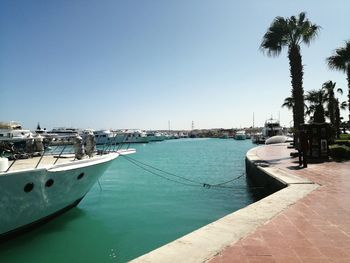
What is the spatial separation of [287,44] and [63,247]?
20020mm

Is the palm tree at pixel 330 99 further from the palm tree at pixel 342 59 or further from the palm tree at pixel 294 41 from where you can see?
the palm tree at pixel 294 41

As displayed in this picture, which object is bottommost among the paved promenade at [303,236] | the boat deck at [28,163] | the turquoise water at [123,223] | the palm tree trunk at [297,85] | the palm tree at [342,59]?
the turquoise water at [123,223]

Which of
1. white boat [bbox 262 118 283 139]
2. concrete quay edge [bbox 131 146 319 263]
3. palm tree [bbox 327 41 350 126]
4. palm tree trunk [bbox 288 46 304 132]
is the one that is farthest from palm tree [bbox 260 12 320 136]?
white boat [bbox 262 118 283 139]

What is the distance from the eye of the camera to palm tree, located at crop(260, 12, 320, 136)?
22328mm

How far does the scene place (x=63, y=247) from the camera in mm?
8891

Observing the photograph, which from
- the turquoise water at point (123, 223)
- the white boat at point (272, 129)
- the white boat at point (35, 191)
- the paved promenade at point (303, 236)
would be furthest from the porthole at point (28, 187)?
the white boat at point (272, 129)

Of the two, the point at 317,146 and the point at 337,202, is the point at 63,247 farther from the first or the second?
the point at 317,146

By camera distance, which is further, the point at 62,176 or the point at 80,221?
the point at 80,221

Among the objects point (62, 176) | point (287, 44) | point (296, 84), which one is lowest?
point (62, 176)

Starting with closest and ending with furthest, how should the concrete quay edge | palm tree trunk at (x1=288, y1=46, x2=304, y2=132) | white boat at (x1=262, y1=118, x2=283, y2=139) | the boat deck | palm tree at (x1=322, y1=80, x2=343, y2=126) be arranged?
the concrete quay edge < the boat deck < palm tree trunk at (x1=288, y1=46, x2=304, y2=132) < palm tree at (x1=322, y1=80, x2=343, y2=126) < white boat at (x1=262, y1=118, x2=283, y2=139)

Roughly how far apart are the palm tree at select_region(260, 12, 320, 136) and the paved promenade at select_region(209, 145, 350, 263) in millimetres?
14502

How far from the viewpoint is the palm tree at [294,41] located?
2233 cm

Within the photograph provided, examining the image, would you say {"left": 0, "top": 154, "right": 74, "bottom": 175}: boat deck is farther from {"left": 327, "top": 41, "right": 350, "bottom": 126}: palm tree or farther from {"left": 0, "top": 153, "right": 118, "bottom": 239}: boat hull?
{"left": 327, "top": 41, "right": 350, "bottom": 126}: palm tree

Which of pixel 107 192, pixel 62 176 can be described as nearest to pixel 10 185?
pixel 62 176
